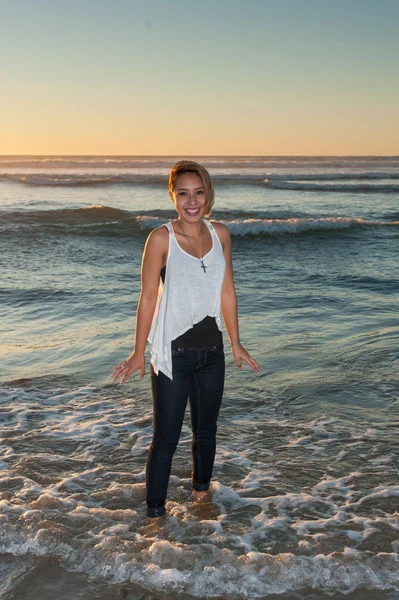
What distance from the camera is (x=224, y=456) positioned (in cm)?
482

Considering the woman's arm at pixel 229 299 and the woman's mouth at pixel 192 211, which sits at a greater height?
the woman's mouth at pixel 192 211

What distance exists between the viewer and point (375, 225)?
20438 millimetres

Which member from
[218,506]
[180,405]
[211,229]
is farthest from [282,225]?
[180,405]

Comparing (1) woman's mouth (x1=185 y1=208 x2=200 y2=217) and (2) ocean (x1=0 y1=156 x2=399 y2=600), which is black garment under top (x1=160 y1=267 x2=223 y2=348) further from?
(2) ocean (x1=0 y1=156 x2=399 y2=600)

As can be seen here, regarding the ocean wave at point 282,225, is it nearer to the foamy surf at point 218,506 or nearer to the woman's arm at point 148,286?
the foamy surf at point 218,506

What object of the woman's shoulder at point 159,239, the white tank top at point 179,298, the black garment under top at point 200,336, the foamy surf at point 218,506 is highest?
the woman's shoulder at point 159,239

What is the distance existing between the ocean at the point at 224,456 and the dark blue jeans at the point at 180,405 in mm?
336

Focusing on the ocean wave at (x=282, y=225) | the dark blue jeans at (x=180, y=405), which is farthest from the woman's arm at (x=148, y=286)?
the ocean wave at (x=282, y=225)

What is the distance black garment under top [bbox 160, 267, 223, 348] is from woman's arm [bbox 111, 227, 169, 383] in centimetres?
9

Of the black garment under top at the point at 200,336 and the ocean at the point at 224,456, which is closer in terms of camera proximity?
the ocean at the point at 224,456

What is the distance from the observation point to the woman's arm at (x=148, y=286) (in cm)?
345

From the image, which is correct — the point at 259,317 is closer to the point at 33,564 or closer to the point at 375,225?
the point at 33,564

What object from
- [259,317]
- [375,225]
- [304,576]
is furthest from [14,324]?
[375,225]

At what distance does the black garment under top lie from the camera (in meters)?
3.55
